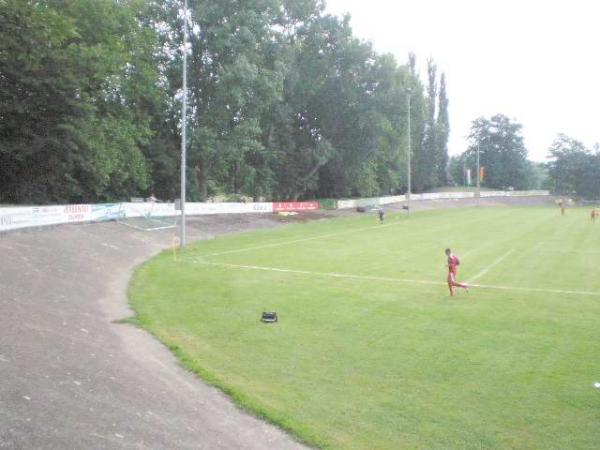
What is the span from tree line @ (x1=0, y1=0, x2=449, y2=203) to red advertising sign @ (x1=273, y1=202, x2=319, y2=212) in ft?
14.9

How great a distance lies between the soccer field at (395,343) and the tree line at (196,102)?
33.8ft

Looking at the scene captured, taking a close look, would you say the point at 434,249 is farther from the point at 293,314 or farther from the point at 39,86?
the point at 39,86

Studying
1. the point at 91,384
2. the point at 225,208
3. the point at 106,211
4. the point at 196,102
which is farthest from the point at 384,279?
the point at 196,102

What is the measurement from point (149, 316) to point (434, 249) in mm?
21620

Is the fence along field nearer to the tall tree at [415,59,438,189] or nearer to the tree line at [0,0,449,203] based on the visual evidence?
the tree line at [0,0,449,203]

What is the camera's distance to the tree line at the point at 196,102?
37688 mm

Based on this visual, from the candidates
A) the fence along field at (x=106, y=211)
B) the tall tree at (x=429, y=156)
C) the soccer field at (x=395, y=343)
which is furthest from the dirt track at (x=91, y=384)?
the tall tree at (x=429, y=156)

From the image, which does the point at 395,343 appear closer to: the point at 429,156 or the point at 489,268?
the point at 489,268

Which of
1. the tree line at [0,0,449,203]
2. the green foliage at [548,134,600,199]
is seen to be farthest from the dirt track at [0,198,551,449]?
the green foliage at [548,134,600,199]

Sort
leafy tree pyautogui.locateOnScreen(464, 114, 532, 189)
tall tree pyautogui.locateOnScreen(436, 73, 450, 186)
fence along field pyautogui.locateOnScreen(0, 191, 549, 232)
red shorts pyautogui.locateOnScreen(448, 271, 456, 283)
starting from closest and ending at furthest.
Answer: red shorts pyautogui.locateOnScreen(448, 271, 456, 283) < fence along field pyautogui.locateOnScreen(0, 191, 549, 232) < tall tree pyautogui.locateOnScreen(436, 73, 450, 186) < leafy tree pyautogui.locateOnScreen(464, 114, 532, 189)

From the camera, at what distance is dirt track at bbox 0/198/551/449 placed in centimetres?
802

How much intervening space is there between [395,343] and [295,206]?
5173 centimetres

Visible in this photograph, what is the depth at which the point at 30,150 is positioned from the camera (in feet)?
126

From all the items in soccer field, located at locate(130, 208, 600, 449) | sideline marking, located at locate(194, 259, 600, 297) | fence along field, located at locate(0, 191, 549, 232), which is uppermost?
fence along field, located at locate(0, 191, 549, 232)
